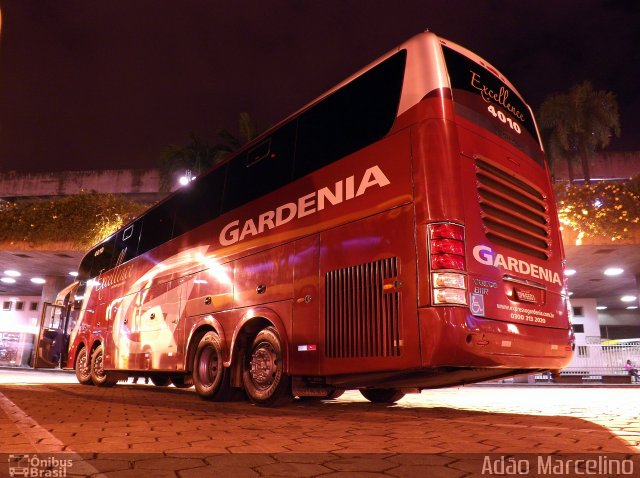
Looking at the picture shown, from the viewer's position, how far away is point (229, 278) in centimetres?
746

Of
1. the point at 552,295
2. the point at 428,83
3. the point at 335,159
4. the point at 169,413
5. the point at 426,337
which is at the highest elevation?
the point at 428,83

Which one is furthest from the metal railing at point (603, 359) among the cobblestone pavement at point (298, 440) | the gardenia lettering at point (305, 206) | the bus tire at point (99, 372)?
the gardenia lettering at point (305, 206)

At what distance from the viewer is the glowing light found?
1931cm

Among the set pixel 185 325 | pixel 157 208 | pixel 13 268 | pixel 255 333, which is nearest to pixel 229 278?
pixel 255 333

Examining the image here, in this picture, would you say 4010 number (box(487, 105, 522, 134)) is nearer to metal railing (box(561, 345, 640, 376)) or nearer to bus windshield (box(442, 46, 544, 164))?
bus windshield (box(442, 46, 544, 164))

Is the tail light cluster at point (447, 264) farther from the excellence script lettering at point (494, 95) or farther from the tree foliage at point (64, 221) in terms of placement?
the tree foliage at point (64, 221)

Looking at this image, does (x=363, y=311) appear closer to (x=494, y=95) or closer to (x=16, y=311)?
(x=494, y=95)

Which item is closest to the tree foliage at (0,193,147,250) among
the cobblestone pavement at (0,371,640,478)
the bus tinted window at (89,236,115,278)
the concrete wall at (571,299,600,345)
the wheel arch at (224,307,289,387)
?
the bus tinted window at (89,236,115,278)

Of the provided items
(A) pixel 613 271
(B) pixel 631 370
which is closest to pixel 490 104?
(B) pixel 631 370

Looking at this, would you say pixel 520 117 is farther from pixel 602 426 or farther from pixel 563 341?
pixel 602 426

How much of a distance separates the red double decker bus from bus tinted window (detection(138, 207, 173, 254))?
1928mm

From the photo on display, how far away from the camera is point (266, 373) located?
6609mm

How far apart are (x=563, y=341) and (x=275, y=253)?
11.8 ft

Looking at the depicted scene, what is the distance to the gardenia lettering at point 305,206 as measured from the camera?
5479mm
